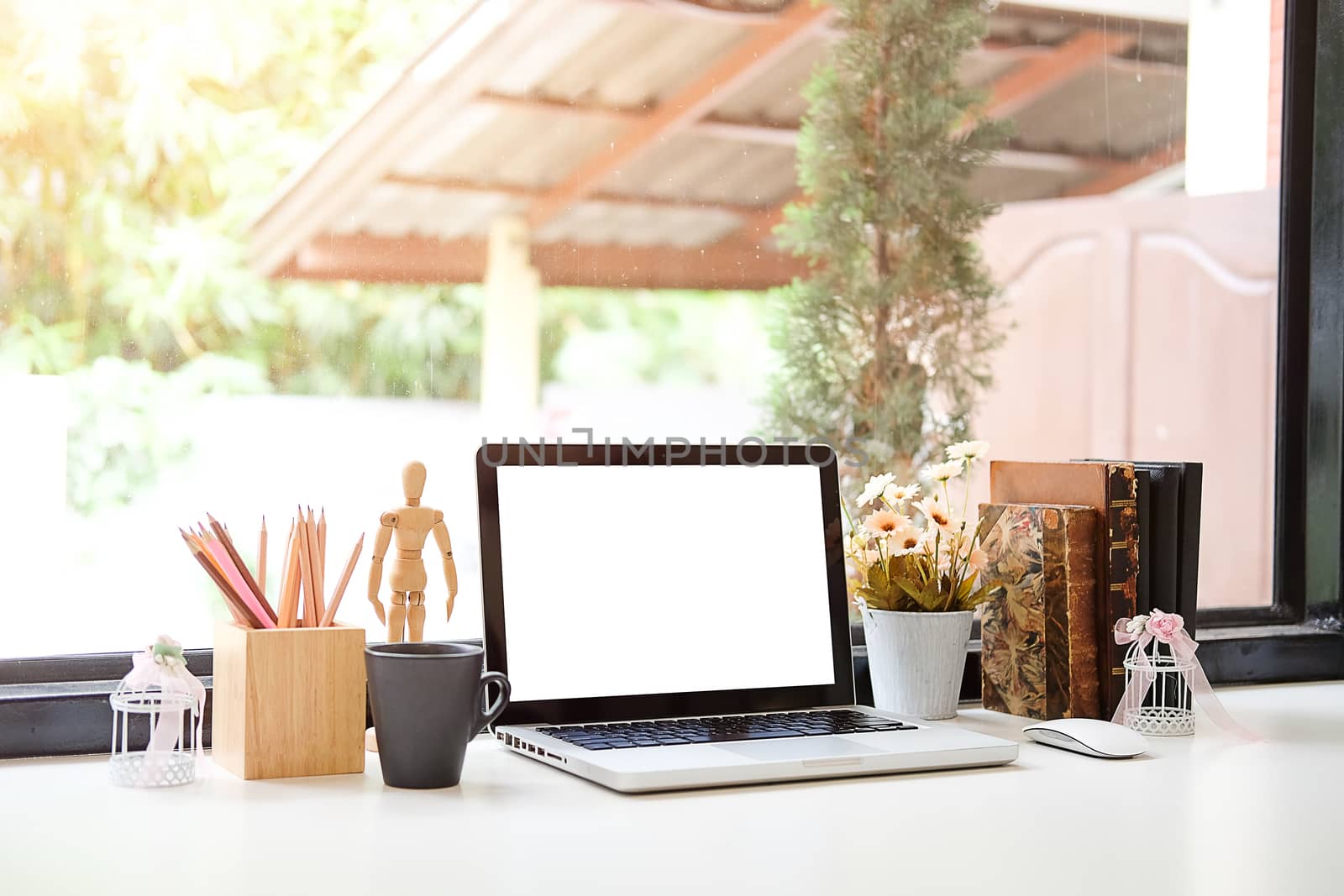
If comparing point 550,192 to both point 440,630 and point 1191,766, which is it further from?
point 1191,766

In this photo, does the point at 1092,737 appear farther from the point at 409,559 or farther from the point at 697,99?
the point at 697,99

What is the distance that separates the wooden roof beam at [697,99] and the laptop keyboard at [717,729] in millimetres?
609

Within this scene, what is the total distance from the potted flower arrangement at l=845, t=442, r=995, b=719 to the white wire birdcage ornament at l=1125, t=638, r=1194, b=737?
0.52 ft

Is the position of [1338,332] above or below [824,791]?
above

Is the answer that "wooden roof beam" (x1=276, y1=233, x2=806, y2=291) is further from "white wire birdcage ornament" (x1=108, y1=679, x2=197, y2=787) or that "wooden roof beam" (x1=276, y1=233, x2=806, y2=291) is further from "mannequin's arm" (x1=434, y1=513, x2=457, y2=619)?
"white wire birdcage ornament" (x1=108, y1=679, x2=197, y2=787)

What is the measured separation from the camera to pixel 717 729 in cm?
118

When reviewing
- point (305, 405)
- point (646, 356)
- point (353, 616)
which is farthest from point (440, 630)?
point (646, 356)

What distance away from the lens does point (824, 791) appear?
3.42 feet

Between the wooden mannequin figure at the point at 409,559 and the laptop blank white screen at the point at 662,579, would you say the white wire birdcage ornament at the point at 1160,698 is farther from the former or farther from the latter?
the wooden mannequin figure at the point at 409,559

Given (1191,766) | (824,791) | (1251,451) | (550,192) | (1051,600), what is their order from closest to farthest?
(824,791) → (1191,766) → (1051,600) → (550,192) → (1251,451)

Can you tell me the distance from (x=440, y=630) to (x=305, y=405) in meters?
0.27

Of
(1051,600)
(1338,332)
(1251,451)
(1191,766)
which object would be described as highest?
(1338,332)

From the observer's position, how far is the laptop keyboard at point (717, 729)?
44.4 inches

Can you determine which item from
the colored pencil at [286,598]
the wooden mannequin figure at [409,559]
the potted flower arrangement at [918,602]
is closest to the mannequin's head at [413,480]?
the wooden mannequin figure at [409,559]
